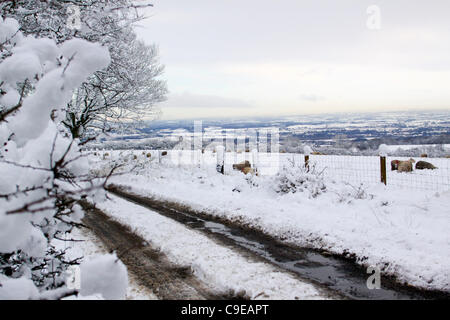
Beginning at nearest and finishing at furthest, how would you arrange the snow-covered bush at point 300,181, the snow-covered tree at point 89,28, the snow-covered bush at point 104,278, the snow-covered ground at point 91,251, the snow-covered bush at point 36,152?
1. the snow-covered bush at point 36,152
2. the snow-covered bush at point 104,278
3. the snow-covered ground at point 91,251
4. the snow-covered tree at point 89,28
5. the snow-covered bush at point 300,181

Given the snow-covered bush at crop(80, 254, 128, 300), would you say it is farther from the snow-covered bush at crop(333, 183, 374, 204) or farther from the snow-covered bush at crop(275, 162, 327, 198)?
the snow-covered bush at crop(275, 162, 327, 198)

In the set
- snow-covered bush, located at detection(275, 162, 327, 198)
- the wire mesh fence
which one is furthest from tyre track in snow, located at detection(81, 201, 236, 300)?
the wire mesh fence

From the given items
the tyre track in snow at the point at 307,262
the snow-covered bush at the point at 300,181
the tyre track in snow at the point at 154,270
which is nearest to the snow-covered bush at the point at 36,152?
the tyre track in snow at the point at 307,262

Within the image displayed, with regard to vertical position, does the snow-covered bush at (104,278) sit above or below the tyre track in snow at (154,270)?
above

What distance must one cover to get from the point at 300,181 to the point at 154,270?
21.0 feet

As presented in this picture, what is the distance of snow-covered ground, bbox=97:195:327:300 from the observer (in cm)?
423

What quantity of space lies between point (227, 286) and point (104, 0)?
526 cm

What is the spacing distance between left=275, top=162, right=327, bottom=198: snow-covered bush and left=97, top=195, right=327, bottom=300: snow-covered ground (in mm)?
3999

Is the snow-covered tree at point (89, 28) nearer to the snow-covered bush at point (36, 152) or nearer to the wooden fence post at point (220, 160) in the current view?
the snow-covered bush at point (36, 152)

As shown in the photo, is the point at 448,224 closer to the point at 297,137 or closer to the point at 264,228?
the point at 264,228

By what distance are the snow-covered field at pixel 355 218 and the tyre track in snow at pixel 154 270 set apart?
1695mm

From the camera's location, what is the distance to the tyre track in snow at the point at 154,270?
4223 mm

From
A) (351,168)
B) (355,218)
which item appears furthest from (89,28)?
(351,168)
